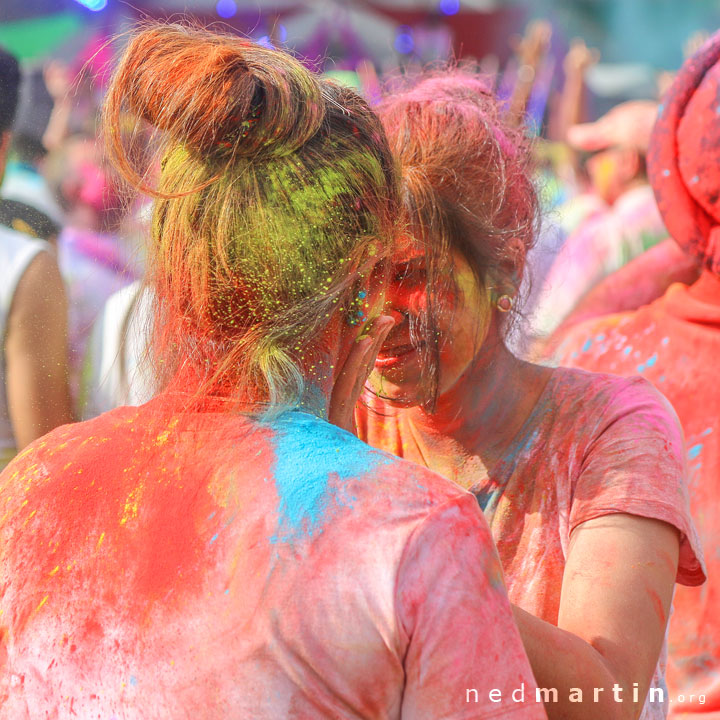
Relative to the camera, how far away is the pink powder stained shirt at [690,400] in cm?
174

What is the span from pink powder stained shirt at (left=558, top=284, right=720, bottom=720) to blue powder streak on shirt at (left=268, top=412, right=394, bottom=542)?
46.2 inches

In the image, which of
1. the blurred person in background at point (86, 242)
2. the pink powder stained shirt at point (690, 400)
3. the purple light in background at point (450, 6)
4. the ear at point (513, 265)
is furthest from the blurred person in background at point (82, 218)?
the purple light in background at point (450, 6)

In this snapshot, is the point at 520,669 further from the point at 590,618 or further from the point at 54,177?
the point at 54,177

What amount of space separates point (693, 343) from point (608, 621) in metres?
0.92

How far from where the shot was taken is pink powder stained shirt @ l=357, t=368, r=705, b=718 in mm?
1221

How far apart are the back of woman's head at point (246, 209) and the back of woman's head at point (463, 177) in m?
0.47

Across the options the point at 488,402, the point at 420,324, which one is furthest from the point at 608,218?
the point at 420,324

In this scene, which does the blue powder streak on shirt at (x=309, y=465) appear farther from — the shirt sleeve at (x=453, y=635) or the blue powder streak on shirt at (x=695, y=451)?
the blue powder streak on shirt at (x=695, y=451)

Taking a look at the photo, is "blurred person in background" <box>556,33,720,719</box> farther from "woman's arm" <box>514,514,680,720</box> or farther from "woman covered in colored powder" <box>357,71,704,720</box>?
"woman's arm" <box>514,514,680,720</box>

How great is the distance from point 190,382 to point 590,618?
1.95ft

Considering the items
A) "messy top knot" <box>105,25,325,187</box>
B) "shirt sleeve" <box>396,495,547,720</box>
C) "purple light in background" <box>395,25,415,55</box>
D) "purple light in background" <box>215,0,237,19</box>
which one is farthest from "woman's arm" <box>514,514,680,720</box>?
"purple light in background" <box>395,25,415,55</box>

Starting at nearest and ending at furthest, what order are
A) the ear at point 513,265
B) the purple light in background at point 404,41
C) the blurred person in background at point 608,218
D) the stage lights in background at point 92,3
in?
the ear at point 513,265 < the stage lights in background at point 92,3 < the blurred person in background at point 608,218 < the purple light in background at point 404,41

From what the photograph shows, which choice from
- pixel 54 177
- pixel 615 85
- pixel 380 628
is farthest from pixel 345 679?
pixel 615 85

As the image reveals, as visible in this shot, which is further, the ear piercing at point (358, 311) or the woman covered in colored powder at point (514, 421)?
the woman covered in colored powder at point (514, 421)
